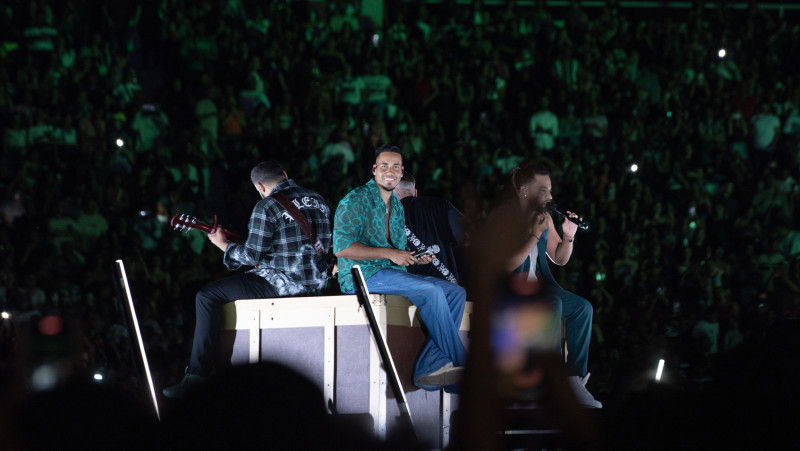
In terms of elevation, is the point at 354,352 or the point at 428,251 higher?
the point at 428,251

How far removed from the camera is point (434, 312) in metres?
6.25

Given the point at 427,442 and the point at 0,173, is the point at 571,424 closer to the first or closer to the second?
the point at 427,442

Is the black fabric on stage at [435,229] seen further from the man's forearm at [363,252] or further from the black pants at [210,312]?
the black pants at [210,312]

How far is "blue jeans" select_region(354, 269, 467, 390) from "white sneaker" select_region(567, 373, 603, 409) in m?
0.77

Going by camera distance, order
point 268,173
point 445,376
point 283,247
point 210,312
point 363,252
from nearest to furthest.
A: 1. point 445,376
2. point 363,252
3. point 210,312
4. point 283,247
5. point 268,173

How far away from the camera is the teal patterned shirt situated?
21.5ft

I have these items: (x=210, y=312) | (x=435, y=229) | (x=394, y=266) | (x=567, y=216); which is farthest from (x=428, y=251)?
(x=210, y=312)

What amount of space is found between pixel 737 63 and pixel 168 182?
842 centimetres

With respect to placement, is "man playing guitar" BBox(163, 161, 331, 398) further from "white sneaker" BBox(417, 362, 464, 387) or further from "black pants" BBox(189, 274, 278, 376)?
"white sneaker" BBox(417, 362, 464, 387)

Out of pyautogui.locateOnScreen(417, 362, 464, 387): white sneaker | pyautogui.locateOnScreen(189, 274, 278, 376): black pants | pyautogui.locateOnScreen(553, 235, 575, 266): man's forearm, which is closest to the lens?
pyautogui.locateOnScreen(417, 362, 464, 387): white sneaker

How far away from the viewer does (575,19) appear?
1459 cm

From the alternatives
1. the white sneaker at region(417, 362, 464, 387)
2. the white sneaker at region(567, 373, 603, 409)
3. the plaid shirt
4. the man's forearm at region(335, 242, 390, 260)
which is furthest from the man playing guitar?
the white sneaker at region(567, 373, 603, 409)

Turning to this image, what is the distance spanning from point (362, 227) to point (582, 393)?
5.84ft

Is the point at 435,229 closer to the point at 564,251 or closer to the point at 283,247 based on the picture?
the point at 564,251
